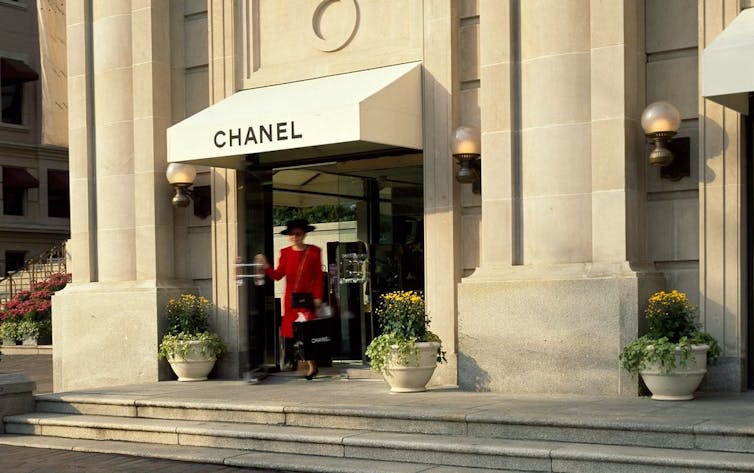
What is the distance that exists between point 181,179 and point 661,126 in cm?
658

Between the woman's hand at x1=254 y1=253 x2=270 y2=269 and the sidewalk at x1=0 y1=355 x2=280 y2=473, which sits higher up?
the woman's hand at x1=254 y1=253 x2=270 y2=269

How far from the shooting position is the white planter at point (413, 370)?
11461 mm

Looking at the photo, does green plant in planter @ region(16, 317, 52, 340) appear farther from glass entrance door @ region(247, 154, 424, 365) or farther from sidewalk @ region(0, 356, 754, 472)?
sidewalk @ region(0, 356, 754, 472)

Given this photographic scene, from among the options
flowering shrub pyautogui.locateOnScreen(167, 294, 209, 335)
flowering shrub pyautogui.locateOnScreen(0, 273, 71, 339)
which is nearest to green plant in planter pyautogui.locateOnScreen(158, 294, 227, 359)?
flowering shrub pyautogui.locateOnScreen(167, 294, 209, 335)

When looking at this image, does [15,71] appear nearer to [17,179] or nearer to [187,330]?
[17,179]

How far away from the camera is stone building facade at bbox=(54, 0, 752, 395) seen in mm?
10805

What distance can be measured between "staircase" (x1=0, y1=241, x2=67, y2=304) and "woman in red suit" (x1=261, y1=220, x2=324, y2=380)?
2243 centimetres

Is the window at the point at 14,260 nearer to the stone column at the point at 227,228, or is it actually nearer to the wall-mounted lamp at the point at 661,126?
the stone column at the point at 227,228

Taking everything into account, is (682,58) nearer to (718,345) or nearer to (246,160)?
(718,345)

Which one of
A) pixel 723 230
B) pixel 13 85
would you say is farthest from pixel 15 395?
pixel 13 85

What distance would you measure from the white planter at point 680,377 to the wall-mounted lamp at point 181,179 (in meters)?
6.87

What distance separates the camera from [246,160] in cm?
1409

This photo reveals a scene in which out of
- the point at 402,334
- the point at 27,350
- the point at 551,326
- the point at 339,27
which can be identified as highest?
the point at 339,27

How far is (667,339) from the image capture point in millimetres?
10148
